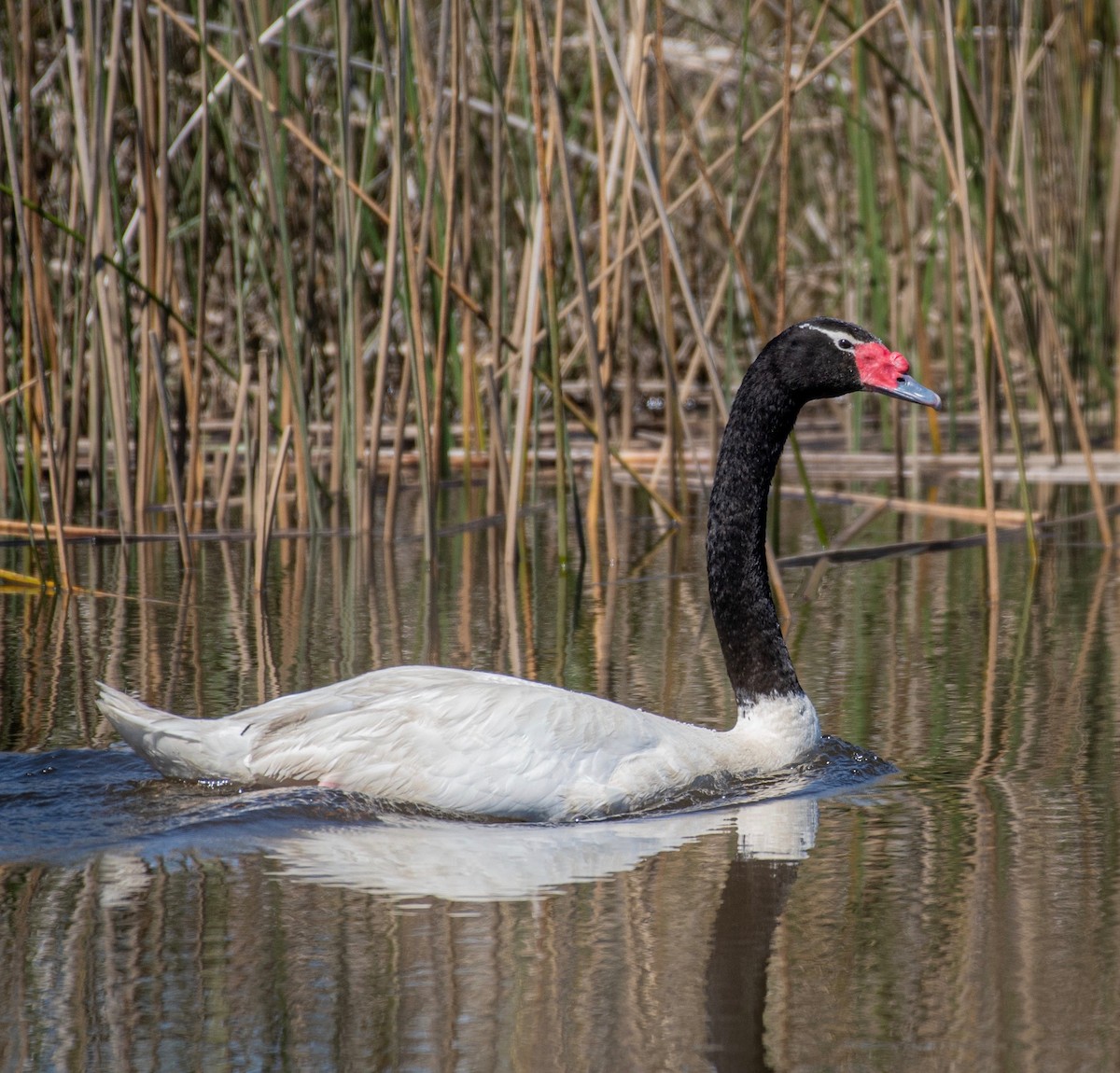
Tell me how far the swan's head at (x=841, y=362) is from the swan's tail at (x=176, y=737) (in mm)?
2035

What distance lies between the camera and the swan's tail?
184 inches

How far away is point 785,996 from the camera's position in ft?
10.4

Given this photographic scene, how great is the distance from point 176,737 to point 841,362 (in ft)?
7.43

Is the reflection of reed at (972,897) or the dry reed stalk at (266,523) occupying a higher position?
the dry reed stalk at (266,523)

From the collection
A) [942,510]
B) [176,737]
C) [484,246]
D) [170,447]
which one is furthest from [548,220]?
[484,246]

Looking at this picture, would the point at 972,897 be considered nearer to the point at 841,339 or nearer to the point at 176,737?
the point at 176,737

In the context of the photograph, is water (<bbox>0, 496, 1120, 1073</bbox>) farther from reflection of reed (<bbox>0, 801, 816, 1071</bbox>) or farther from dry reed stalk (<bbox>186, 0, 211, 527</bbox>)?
dry reed stalk (<bbox>186, 0, 211, 527</bbox>)

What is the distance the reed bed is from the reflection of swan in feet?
9.65

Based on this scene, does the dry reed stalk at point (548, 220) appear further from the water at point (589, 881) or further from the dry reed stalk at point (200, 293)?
the dry reed stalk at point (200, 293)

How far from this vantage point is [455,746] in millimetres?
4660

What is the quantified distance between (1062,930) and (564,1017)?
1044mm

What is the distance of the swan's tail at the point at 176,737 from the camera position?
467 centimetres

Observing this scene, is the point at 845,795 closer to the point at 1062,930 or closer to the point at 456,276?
the point at 1062,930

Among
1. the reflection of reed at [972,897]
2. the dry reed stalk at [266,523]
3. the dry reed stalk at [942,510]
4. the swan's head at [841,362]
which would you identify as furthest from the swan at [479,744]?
the dry reed stalk at [942,510]
